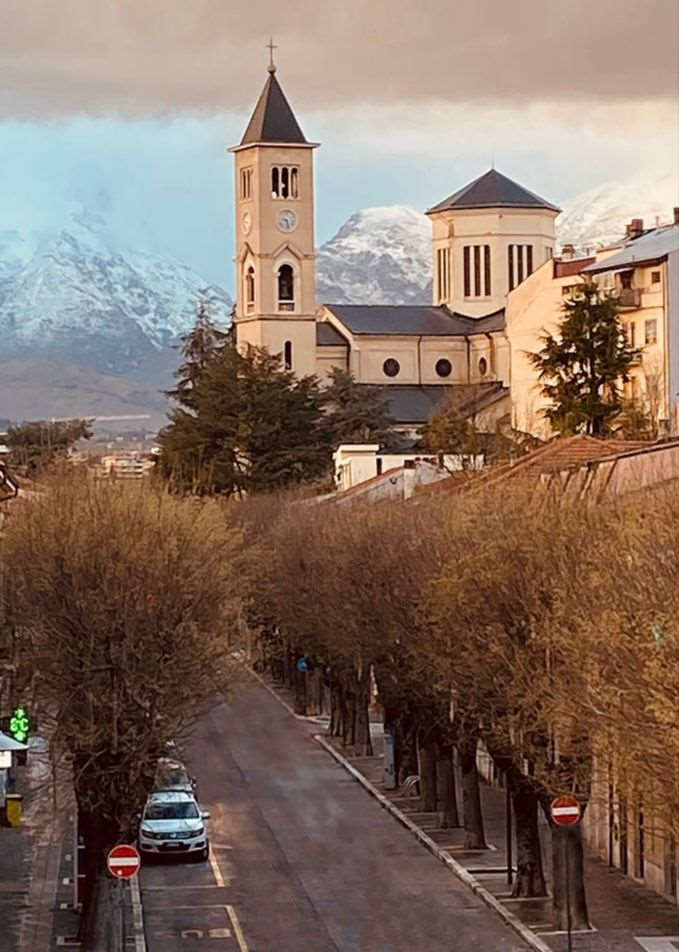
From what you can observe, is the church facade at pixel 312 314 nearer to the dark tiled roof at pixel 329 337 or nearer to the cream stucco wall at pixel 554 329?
the dark tiled roof at pixel 329 337

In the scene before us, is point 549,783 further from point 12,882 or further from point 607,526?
point 12,882

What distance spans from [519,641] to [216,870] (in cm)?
1021

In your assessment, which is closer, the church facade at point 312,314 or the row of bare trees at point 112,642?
the row of bare trees at point 112,642

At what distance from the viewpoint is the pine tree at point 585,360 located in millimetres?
93875

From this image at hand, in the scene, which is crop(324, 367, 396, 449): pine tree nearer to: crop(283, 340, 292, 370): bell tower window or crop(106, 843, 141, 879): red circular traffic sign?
crop(283, 340, 292, 370): bell tower window

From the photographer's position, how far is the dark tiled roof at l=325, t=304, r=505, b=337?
165 m

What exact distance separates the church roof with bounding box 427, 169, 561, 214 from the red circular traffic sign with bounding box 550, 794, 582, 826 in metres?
144

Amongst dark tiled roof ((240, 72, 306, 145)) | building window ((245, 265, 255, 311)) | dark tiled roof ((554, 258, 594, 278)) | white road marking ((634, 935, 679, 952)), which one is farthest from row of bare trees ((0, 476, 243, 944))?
dark tiled roof ((240, 72, 306, 145))

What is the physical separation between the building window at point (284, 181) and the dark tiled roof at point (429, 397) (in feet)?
51.5

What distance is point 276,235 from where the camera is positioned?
16212cm

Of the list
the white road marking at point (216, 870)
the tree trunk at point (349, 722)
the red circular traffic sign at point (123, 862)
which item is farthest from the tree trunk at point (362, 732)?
the red circular traffic sign at point (123, 862)

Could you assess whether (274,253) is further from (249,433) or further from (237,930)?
(237,930)

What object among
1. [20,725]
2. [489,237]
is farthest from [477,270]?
[20,725]

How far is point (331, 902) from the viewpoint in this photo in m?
41.4
